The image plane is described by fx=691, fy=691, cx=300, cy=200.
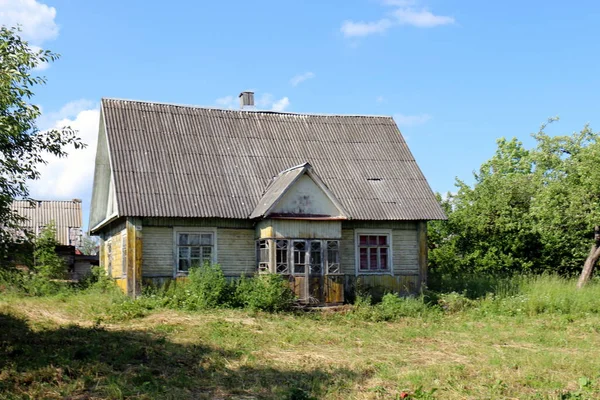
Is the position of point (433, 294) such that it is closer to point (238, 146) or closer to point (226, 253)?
point (226, 253)

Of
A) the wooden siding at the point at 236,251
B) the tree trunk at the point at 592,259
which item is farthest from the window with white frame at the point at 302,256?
the tree trunk at the point at 592,259

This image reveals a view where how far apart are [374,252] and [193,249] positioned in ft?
16.6

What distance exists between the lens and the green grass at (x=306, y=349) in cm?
929

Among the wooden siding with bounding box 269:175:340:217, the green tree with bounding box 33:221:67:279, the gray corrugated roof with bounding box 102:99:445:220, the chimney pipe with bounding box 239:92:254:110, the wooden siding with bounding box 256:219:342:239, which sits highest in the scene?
the chimney pipe with bounding box 239:92:254:110

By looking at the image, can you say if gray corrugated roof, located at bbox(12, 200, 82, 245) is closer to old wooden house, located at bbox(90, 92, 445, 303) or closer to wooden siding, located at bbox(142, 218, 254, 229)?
old wooden house, located at bbox(90, 92, 445, 303)

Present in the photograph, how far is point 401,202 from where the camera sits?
1964 cm

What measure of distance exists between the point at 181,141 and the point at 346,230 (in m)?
5.36

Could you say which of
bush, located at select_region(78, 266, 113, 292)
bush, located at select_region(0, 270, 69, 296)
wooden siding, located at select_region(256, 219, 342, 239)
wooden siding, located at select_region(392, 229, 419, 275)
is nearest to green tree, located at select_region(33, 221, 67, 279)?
bush, located at select_region(0, 270, 69, 296)

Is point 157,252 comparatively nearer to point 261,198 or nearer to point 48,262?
point 261,198

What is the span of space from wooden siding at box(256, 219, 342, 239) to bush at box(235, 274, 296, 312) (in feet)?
3.79

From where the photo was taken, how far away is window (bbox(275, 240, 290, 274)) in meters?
17.5

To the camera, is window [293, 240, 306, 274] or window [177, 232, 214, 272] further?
window [177, 232, 214, 272]

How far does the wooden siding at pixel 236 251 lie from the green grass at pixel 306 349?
2.22 metres

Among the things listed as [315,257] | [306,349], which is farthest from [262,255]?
[306,349]
